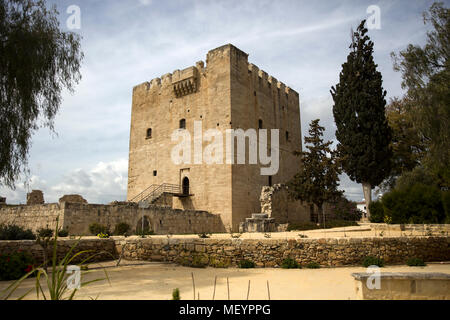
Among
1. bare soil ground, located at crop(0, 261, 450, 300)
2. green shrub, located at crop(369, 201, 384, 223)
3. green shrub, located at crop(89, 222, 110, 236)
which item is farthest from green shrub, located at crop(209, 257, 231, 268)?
green shrub, located at crop(369, 201, 384, 223)

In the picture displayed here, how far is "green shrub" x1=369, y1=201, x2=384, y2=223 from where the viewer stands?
1356cm

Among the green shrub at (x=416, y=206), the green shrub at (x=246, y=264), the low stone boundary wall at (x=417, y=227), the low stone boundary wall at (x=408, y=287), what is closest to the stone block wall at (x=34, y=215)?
the green shrub at (x=246, y=264)

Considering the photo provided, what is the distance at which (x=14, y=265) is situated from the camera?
22.8 ft

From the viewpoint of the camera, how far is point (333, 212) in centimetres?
2259

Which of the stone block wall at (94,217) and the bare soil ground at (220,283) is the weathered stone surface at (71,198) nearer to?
the stone block wall at (94,217)

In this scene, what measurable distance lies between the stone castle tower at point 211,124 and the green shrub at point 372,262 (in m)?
11.0

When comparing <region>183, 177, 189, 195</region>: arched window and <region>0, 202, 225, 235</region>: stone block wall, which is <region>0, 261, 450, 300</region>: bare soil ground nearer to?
<region>0, 202, 225, 235</region>: stone block wall

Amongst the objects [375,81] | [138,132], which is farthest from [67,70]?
[138,132]

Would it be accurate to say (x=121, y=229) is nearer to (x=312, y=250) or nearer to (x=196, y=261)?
(x=196, y=261)

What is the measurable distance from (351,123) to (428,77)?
4.62 metres

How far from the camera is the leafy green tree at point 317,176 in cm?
1780

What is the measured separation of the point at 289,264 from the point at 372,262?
79.0 inches
